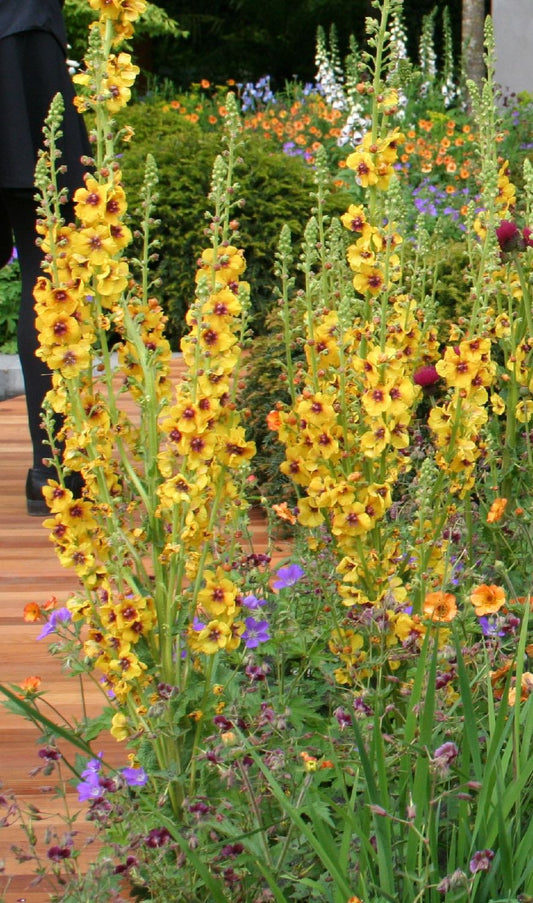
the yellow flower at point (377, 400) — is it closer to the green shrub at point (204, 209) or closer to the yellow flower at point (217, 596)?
the yellow flower at point (217, 596)

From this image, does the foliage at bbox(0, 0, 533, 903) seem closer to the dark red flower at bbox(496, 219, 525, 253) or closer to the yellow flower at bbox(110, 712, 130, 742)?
the yellow flower at bbox(110, 712, 130, 742)

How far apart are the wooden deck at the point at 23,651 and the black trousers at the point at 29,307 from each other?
29 centimetres

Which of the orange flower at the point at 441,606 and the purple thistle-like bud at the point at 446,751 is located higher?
the orange flower at the point at 441,606

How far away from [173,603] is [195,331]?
423mm

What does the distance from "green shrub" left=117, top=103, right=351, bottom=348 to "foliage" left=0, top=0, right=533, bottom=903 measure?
4066mm

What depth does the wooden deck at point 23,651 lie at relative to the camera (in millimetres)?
2152

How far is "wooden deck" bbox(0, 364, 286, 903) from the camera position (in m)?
2.15

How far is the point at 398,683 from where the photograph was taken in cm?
207

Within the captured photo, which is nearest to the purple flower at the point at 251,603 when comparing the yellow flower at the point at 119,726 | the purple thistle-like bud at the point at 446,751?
the yellow flower at the point at 119,726

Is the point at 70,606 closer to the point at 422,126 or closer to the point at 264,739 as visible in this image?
the point at 264,739

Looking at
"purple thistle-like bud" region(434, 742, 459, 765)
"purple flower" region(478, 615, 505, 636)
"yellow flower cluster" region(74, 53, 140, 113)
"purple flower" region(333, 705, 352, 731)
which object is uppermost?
"yellow flower cluster" region(74, 53, 140, 113)

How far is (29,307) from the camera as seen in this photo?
3855 mm

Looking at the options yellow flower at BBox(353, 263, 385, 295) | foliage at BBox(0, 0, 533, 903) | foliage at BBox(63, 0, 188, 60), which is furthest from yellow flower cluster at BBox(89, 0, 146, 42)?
foliage at BBox(63, 0, 188, 60)

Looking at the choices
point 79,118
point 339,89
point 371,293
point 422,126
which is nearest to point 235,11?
point 339,89
